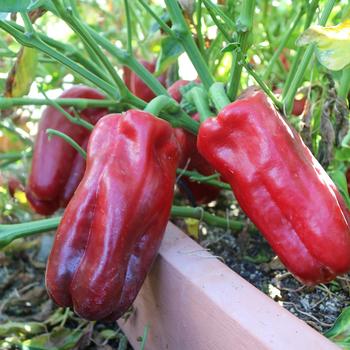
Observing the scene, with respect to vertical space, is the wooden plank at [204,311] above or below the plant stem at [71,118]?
below

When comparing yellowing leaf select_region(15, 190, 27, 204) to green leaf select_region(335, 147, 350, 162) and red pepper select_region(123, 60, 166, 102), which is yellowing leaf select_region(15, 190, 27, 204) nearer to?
red pepper select_region(123, 60, 166, 102)

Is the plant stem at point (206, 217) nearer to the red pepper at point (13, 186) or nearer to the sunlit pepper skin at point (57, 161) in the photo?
the sunlit pepper skin at point (57, 161)

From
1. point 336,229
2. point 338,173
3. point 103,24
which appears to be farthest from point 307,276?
point 103,24

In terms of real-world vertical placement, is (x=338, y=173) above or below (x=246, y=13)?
below

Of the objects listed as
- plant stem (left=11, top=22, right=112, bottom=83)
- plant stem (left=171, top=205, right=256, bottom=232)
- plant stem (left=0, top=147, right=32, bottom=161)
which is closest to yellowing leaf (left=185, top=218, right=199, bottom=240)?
plant stem (left=171, top=205, right=256, bottom=232)

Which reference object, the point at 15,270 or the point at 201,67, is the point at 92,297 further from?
the point at 15,270

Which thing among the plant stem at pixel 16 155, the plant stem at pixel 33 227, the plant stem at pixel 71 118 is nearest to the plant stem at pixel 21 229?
the plant stem at pixel 33 227
